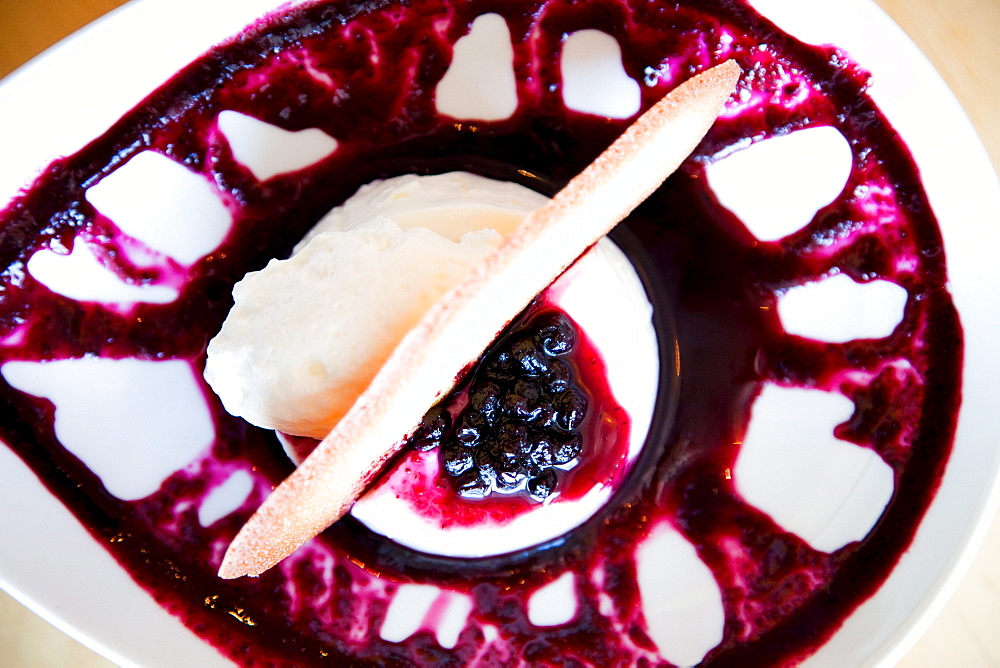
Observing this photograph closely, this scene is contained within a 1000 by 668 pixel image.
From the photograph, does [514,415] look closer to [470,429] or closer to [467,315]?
[470,429]

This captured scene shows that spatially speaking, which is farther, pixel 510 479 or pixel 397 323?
pixel 510 479

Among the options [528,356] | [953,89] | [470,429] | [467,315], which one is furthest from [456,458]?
[953,89]

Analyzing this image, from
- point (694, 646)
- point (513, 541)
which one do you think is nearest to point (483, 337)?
point (513, 541)

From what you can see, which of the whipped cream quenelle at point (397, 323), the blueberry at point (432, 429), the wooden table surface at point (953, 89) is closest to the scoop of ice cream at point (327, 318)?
the whipped cream quenelle at point (397, 323)

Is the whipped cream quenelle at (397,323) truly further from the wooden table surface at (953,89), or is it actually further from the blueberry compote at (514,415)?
the wooden table surface at (953,89)

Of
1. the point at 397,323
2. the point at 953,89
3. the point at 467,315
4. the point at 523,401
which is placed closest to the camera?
the point at 467,315

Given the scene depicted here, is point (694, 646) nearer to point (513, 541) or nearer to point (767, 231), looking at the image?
point (513, 541)
